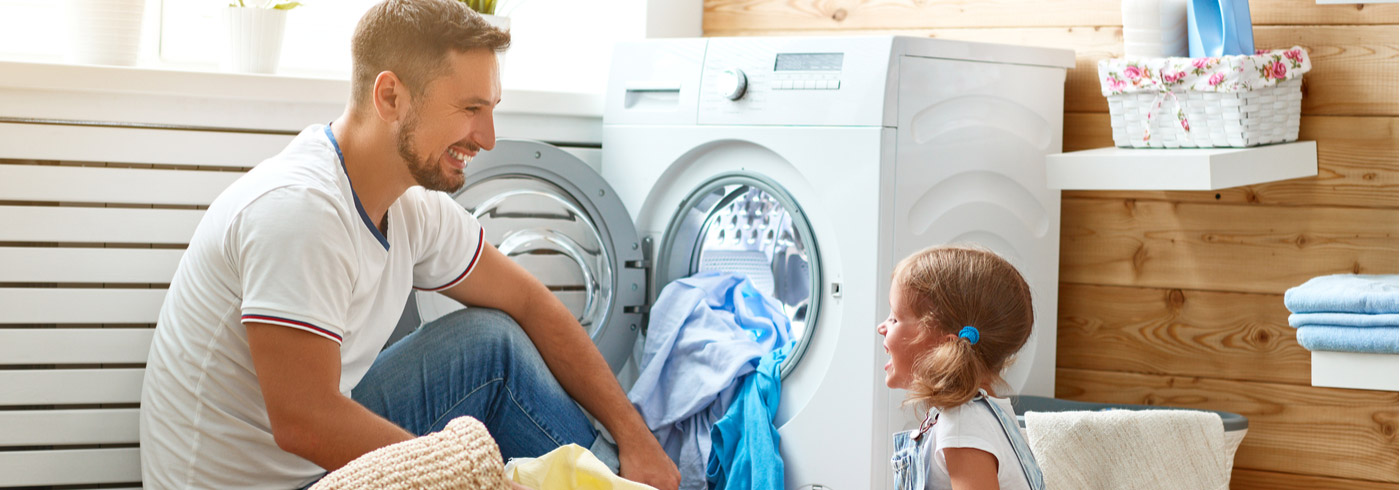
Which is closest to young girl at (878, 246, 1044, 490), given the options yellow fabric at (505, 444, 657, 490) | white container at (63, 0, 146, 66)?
yellow fabric at (505, 444, 657, 490)

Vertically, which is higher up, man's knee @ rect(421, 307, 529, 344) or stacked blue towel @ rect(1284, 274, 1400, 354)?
stacked blue towel @ rect(1284, 274, 1400, 354)

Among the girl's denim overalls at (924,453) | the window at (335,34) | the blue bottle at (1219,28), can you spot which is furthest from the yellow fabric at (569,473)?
the blue bottle at (1219,28)

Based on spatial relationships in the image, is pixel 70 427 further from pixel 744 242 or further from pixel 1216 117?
pixel 1216 117

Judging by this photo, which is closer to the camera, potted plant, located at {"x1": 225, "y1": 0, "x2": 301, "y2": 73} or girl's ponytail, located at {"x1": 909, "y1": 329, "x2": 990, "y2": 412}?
girl's ponytail, located at {"x1": 909, "y1": 329, "x2": 990, "y2": 412}

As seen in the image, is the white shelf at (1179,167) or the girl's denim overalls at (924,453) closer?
the girl's denim overalls at (924,453)

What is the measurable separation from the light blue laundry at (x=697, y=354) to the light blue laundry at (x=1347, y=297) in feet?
2.65

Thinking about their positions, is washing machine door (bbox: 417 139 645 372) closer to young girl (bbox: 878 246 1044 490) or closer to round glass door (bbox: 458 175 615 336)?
round glass door (bbox: 458 175 615 336)

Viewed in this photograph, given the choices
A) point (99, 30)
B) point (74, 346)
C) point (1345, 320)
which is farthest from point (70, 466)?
point (1345, 320)

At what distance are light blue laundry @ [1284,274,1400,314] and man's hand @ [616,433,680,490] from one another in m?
0.91

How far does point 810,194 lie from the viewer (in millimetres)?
1989

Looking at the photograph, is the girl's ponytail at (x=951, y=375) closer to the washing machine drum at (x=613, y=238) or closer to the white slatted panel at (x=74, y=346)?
the washing machine drum at (x=613, y=238)

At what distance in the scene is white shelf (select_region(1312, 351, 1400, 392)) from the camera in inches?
64.6

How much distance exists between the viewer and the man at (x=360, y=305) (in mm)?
1424

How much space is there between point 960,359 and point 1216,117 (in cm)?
83
